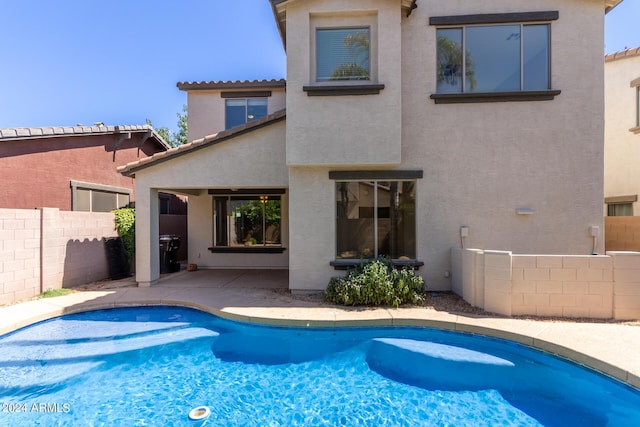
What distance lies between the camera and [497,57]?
802cm

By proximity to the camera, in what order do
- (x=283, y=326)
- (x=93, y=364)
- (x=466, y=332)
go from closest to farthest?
(x=93, y=364) < (x=466, y=332) < (x=283, y=326)

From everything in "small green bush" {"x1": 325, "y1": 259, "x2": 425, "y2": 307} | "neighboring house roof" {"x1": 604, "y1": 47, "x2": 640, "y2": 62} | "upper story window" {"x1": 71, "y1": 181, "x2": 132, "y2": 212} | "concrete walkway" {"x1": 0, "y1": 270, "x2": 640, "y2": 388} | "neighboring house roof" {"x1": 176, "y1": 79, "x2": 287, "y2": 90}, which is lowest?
"concrete walkway" {"x1": 0, "y1": 270, "x2": 640, "y2": 388}

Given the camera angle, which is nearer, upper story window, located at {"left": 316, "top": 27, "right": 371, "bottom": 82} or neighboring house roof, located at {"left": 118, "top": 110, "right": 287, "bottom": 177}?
upper story window, located at {"left": 316, "top": 27, "right": 371, "bottom": 82}

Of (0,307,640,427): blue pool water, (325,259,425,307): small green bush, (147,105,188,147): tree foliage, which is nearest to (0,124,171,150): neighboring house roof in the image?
(0,307,640,427): blue pool water

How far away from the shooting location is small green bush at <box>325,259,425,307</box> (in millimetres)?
7254

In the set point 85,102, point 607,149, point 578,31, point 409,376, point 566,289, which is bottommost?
point 409,376

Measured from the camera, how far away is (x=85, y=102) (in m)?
33.5

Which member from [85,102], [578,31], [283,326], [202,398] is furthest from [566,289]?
[85,102]

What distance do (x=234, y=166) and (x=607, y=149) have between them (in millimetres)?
16240

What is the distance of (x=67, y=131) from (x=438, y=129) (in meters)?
13.1

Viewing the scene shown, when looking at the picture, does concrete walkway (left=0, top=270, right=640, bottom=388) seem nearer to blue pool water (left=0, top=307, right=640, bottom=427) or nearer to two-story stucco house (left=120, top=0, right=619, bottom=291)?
blue pool water (left=0, top=307, right=640, bottom=427)

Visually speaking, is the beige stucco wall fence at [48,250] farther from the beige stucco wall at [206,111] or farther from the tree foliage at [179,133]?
the tree foliage at [179,133]

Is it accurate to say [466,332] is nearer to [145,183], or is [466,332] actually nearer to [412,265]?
[412,265]

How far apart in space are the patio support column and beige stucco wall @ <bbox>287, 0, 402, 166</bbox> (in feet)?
16.3
